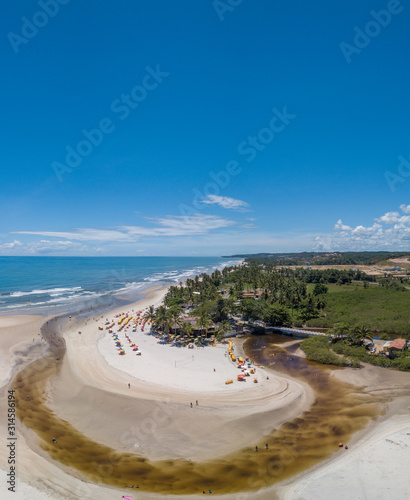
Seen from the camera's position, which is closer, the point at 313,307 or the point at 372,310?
the point at 372,310

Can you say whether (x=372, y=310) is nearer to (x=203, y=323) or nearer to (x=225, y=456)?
(x=203, y=323)

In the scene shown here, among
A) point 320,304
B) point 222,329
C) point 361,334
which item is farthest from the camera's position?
point 320,304

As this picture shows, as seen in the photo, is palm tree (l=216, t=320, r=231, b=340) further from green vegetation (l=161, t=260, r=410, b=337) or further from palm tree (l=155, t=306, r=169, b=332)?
palm tree (l=155, t=306, r=169, b=332)

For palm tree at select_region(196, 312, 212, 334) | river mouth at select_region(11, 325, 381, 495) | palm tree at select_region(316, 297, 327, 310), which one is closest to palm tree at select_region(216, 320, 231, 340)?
Result: palm tree at select_region(196, 312, 212, 334)

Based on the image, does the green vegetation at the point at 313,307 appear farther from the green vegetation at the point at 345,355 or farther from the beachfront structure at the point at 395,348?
the beachfront structure at the point at 395,348

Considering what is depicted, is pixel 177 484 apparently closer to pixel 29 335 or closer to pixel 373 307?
pixel 29 335

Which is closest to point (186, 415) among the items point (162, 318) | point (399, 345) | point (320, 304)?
point (162, 318)

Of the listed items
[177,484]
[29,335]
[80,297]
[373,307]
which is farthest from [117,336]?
[373,307]
